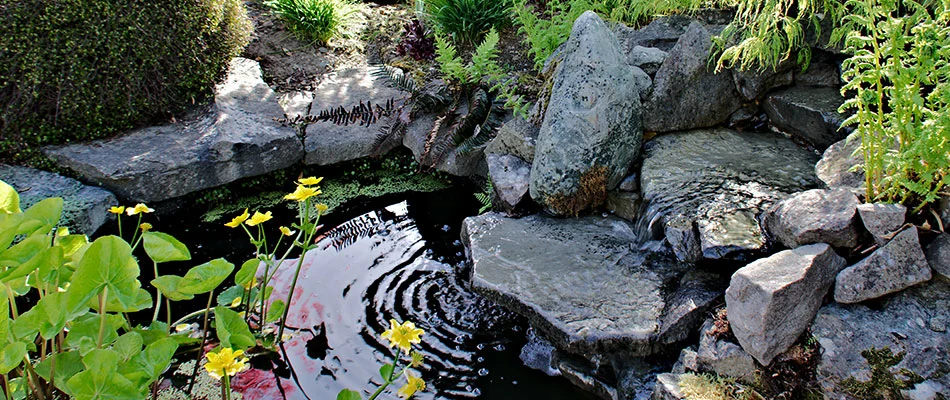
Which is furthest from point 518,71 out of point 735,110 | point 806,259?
point 806,259

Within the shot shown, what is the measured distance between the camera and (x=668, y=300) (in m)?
3.45

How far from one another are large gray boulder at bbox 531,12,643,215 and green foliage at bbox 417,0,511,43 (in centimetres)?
239

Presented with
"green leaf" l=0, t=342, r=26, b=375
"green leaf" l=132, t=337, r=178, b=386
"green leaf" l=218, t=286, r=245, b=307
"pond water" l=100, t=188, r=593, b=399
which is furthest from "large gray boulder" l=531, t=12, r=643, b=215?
"green leaf" l=0, t=342, r=26, b=375

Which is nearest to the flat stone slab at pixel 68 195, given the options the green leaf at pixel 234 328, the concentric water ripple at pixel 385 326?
the concentric water ripple at pixel 385 326

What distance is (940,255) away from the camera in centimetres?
271

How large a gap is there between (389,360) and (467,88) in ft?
9.28

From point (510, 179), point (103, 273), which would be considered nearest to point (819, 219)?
point (510, 179)

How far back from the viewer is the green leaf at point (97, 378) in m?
2.25

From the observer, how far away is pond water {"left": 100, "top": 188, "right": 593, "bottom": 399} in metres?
3.43

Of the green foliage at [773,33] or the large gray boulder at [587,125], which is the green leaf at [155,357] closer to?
the large gray boulder at [587,125]

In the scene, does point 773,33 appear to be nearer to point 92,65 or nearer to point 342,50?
point 342,50

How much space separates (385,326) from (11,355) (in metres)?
2.00

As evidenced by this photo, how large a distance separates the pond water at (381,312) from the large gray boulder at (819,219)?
1.34 m

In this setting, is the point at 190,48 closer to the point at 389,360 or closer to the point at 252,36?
the point at 252,36
